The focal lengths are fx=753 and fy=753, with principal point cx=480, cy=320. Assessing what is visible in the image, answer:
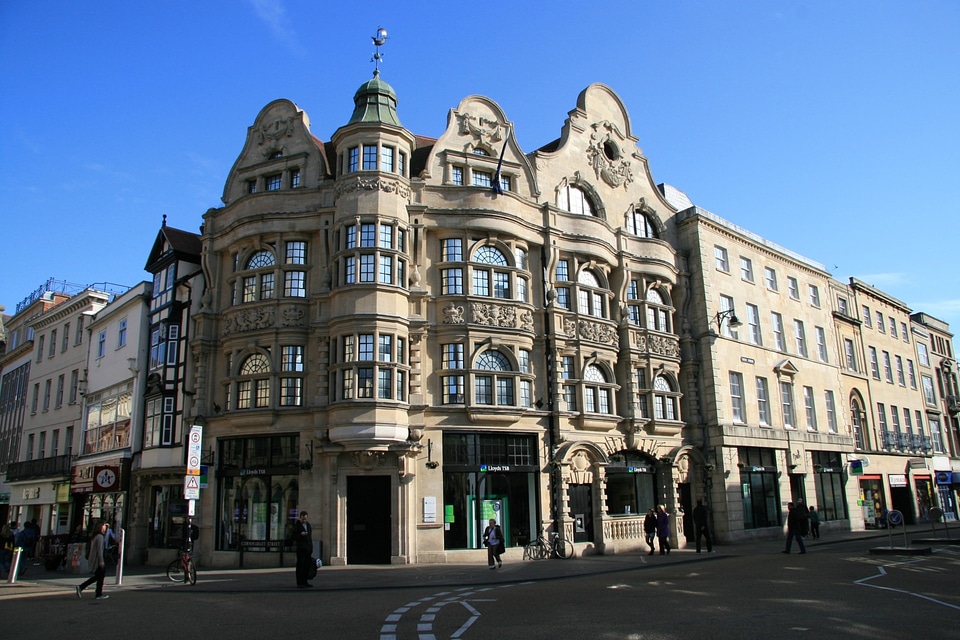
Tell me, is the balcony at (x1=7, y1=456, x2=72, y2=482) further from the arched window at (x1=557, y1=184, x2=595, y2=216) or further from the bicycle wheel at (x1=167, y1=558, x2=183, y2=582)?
the arched window at (x1=557, y1=184, x2=595, y2=216)

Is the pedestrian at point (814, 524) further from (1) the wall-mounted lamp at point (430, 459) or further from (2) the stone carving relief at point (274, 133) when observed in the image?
(2) the stone carving relief at point (274, 133)

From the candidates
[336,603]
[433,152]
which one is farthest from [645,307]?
[336,603]

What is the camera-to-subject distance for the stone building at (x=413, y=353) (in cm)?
2717

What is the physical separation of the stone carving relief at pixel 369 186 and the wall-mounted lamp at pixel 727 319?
58.1 ft

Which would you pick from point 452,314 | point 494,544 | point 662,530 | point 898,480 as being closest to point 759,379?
point 662,530

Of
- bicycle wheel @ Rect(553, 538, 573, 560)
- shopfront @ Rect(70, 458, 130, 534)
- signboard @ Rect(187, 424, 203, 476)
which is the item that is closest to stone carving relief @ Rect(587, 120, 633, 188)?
bicycle wheel @ Rect(553, 538, 573, 560)

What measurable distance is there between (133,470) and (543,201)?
21.7 metres

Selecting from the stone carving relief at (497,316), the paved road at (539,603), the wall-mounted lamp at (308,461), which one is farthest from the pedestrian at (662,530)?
the wall-mounted lamp at (308,461)

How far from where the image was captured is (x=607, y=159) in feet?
119

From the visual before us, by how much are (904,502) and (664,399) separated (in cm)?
2545

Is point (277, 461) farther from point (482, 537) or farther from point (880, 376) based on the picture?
point (880, 376)

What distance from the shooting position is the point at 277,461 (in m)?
28.0

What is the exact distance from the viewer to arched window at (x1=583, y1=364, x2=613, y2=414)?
31.8 metres

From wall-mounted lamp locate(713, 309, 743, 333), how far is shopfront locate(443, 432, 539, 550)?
43.0 feet
